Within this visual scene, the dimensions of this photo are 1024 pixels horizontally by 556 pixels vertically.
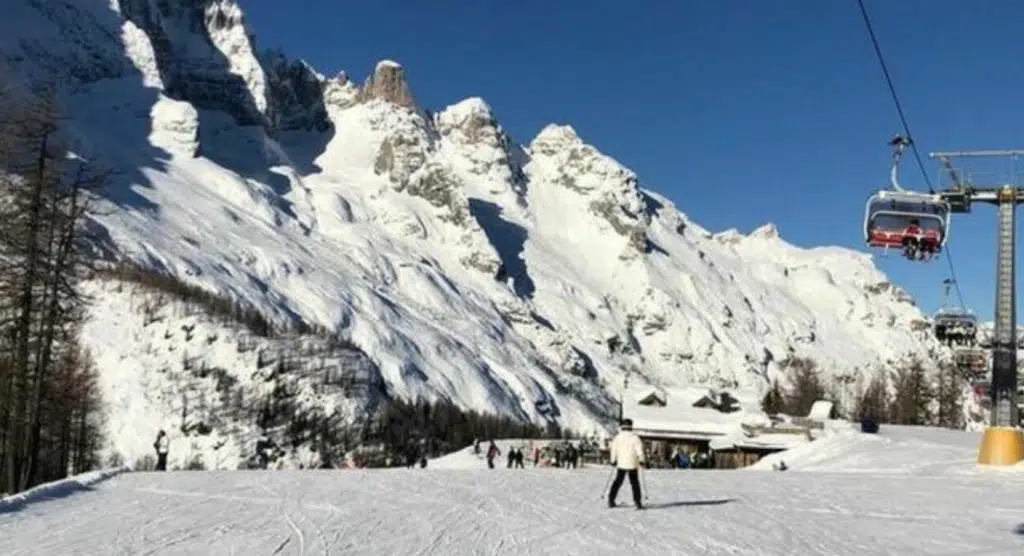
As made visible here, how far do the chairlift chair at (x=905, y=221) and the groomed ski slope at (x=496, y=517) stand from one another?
6062 mm

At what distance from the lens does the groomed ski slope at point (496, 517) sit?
51.5 ft

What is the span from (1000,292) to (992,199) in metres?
2.79

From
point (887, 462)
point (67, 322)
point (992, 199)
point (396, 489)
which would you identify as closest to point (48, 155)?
point (67, 322)

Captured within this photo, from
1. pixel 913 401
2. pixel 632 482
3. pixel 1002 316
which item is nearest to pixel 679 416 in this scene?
pixel 913 401

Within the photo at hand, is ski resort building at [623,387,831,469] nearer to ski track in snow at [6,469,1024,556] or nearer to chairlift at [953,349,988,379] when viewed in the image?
chairlift at [953,349,988,379]

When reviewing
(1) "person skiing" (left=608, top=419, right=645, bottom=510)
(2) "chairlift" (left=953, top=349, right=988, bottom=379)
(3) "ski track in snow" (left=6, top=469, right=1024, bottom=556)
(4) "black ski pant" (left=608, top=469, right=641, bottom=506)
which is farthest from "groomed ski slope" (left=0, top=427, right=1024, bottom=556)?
(2) "chairlift" (left=953, top=349, right=988, bottom=379)

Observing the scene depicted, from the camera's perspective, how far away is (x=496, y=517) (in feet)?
63.4

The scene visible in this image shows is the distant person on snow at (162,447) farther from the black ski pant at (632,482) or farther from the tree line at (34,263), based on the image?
the black ski pant at (632,482)

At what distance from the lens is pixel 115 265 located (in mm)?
187875

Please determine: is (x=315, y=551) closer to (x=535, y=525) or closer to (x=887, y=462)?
(x=535, y=525)

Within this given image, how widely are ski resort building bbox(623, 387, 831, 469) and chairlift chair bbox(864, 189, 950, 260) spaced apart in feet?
97.4

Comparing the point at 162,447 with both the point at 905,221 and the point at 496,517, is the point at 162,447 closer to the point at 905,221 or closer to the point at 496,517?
the point at 496,517

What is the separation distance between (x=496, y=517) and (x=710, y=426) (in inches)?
2579

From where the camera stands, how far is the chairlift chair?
27766 millimetres
